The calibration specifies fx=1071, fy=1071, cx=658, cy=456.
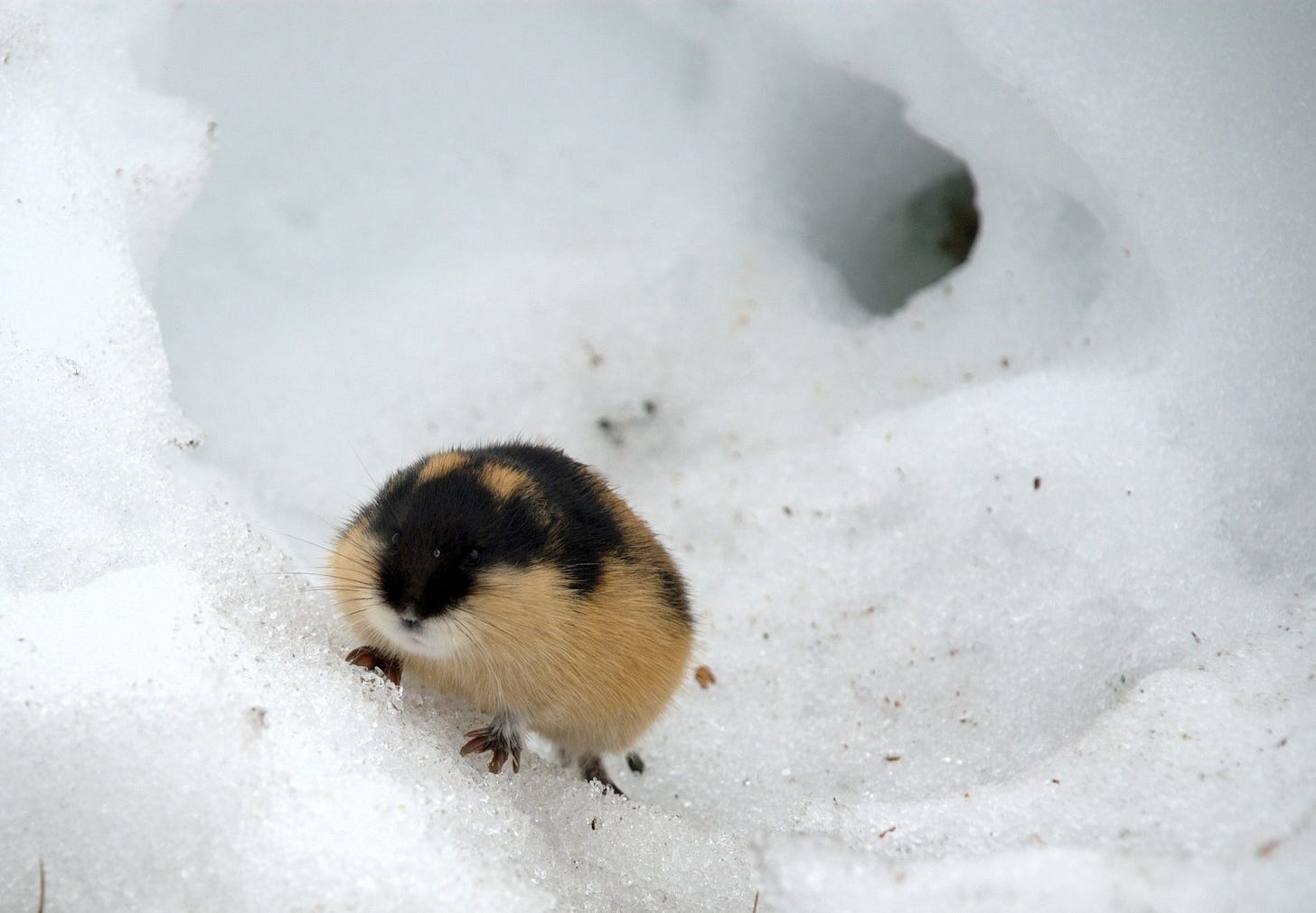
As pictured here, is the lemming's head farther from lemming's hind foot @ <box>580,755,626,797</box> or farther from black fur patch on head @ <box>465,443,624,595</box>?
lemming's hind foot @ <box>580,755,626,797</box>

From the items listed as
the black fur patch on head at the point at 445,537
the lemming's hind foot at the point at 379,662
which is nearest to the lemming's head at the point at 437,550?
the black fur patch on head at the point at 445,537

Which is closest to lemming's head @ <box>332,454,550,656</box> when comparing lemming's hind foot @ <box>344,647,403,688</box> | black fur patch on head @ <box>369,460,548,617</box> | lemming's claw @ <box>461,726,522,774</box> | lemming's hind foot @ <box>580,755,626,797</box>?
black fur patch on head @ <box>369,460,548,617</box>

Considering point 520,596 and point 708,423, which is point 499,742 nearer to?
point 520,596

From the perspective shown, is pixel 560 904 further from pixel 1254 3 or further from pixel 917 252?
pixel 917 252

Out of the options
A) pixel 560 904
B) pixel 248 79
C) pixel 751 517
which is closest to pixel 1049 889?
pixel 560 904

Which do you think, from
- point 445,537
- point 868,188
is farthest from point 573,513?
point 868,188

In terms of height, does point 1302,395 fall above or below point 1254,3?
below
